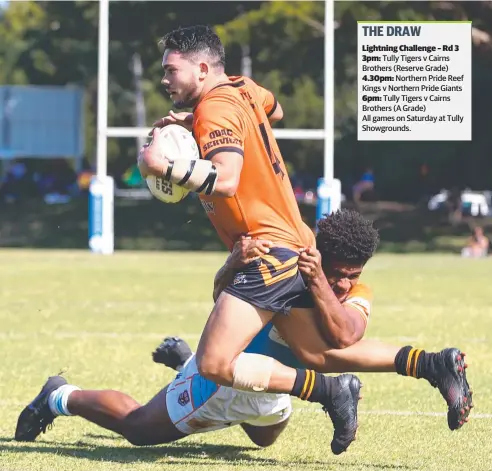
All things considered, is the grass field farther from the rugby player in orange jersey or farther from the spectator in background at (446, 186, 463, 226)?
the spectator in background at (446, 186, 463, 226)

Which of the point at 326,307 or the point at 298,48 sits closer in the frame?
the point at 326,307

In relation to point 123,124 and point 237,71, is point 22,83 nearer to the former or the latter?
point 123,124

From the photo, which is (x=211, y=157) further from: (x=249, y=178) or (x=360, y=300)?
(x=360, y=300)

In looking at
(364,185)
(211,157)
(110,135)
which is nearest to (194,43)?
(211,157)

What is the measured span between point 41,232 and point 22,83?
101 ft

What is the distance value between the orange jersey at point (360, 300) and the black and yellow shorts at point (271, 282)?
1.35 feet

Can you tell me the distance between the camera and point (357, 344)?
6.14 meters

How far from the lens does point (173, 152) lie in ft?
18.5

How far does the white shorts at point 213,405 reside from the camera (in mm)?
6078

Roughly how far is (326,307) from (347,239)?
0.44 metres

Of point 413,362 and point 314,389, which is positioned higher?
point 413,362

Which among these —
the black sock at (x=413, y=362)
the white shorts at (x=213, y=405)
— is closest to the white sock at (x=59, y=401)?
the white shorts at (x=213, y=405)

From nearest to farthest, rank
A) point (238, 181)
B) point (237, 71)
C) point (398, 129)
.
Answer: point (238, 181), point (398, 129), point (237, 71)

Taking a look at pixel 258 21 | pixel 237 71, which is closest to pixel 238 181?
pixel 258 21
